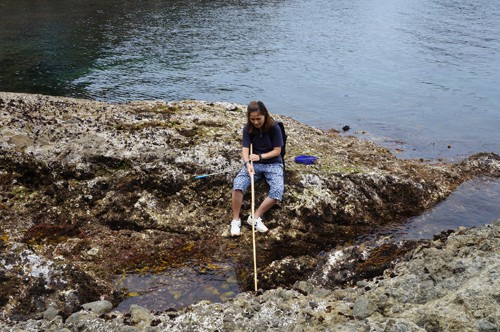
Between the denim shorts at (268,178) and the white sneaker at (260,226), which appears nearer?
the white sneaker at (260,226)

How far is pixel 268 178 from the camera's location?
1160 cm

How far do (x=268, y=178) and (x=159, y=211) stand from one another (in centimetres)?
271

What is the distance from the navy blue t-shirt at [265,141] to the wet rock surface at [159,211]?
87cm

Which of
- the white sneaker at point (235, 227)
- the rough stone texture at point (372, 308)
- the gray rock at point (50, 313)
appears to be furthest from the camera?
the white sneaker at point (235, 227)

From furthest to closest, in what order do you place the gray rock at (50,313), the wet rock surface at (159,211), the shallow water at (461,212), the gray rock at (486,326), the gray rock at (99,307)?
the shallow water at (461,212) < the wet rock surface at (159,211) < the gray rock at (99,307) < the gray rock at (50,313) < the gray rock at (486,326)

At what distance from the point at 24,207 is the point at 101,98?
1518cm

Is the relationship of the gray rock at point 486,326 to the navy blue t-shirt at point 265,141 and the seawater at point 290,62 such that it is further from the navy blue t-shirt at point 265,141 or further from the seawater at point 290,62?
the seawater at point 290,62

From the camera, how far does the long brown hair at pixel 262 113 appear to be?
1087cm

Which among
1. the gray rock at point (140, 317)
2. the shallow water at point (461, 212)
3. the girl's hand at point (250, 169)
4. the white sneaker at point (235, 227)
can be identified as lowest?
the shallow water at point (461, 212)

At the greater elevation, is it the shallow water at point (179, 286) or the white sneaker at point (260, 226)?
the white sneaker at point (260, 226)

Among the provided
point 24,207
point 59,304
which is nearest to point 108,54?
point 24,207

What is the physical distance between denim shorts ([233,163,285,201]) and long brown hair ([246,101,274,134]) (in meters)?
0.89

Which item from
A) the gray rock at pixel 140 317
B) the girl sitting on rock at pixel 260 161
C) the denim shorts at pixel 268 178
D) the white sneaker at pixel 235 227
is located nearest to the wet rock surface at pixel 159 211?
the gray rock at pixel 140 317

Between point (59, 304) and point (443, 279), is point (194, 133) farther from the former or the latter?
point (443, 279)
